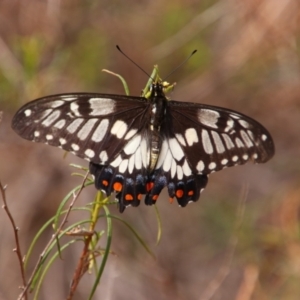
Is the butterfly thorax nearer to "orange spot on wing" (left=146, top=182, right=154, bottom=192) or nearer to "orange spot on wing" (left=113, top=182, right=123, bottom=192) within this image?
"orange spot on wing" (left=146, top=182, right=154, bottom=192)

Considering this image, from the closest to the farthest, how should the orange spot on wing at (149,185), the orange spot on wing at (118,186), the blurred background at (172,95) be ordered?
the orange spot on wing at (118,186) < the orange spot on wing at (149,185) < the blurred background at (172,95)

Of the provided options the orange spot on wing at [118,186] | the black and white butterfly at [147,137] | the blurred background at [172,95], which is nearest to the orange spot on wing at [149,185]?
the black and white butterfly at [147,137]

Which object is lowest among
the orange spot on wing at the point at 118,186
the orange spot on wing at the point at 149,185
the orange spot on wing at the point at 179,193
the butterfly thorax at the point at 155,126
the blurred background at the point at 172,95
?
the orange spot on wing at the point at 118,186

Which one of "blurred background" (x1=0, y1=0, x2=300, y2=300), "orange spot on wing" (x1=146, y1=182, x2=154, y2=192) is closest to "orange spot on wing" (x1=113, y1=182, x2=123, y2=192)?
"orange spot on wing" (x1=146, y1=182, x2=154, y2=192)

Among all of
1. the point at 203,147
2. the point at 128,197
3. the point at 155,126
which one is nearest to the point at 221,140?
the point at 203,147

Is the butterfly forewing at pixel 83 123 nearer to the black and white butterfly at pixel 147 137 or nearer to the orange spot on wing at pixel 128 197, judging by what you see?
the black and white butterfly at pixel 147 137

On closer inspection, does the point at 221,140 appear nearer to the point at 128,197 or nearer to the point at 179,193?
the point at 179,193
